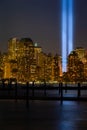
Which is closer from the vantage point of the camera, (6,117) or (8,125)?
(8,125)

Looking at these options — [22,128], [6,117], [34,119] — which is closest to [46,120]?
[34,119]

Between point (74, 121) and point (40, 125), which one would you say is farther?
point (74, 121)

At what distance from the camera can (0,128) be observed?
17.1 metres

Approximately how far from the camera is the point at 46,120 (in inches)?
803

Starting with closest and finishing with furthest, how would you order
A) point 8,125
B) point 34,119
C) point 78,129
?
1. point 78,129
2. point 8,125
3. point 34,119

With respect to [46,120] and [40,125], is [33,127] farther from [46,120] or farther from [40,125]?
[46,120]

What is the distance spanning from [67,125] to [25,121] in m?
2.13

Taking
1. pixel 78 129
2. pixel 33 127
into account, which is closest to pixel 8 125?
pixel 33 127

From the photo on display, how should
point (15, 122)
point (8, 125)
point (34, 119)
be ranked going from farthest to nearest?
point (34, 119)
point (15, 122)
point (8, 125)

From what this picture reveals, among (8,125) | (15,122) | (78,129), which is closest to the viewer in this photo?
(78,129)

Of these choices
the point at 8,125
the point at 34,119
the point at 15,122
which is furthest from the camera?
the point at 34,119

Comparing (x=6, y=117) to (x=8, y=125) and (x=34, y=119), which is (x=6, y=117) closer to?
(x=34, y=119)

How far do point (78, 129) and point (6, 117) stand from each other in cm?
525

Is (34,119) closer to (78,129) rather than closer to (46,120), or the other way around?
(46,120)
